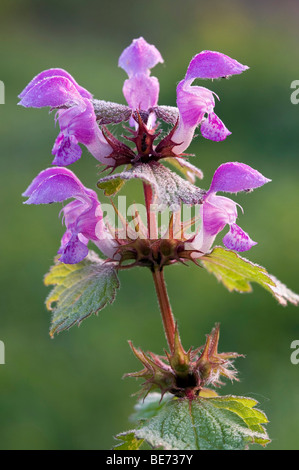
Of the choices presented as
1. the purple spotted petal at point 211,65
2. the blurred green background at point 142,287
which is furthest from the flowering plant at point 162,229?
the blurred green background at point 142,287

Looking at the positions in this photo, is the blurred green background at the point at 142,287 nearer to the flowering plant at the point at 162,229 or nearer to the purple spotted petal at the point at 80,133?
A: the flowering plant at the point at 162,229

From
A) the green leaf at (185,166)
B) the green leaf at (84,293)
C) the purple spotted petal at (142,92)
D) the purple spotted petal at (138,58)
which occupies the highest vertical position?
the purple spotted petal at (138,58)

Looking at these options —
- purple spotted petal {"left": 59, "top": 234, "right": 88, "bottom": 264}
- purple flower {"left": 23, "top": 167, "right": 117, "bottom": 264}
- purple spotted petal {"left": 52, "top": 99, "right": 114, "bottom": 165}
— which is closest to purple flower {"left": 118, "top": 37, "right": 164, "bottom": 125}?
purple spotted petal {"left": 52, "top": 99, "right": 114, "bottom": 165}

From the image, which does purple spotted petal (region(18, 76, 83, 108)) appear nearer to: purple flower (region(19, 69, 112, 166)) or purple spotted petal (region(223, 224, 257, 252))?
purple flower (region(19, 69, 112, 166))

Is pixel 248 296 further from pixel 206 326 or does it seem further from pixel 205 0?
pixel 205 0

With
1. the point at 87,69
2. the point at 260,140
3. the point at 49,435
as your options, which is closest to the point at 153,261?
the point at 49,435

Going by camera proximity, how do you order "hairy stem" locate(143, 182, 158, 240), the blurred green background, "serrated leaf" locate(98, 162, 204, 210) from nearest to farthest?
"serrated leaf" locate(98, 162, 204, 210) < "hairy stem" locate(143, 182, 158, 240) < the blurred green background
